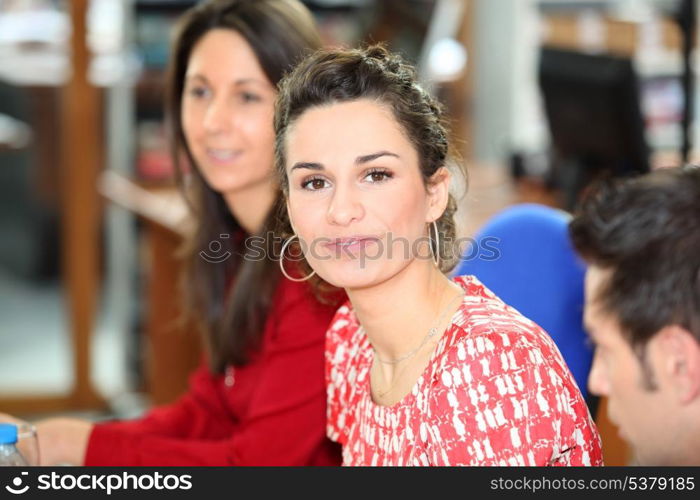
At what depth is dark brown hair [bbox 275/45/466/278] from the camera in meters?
1.09

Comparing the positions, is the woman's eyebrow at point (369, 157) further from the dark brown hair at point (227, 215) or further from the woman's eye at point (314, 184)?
the dark brown hair at point (227, 215)

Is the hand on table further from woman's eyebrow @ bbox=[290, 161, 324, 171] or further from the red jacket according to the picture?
woman's eyebrow @ bbox=[290, 161, 324, 171]

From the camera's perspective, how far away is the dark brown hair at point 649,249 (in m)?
0.84

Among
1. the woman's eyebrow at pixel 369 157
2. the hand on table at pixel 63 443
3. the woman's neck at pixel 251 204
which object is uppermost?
the woman's neck at pixel 251 204

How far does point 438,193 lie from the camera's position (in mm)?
1143

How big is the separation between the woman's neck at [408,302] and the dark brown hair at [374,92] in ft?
0.28

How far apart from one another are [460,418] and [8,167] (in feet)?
14.7

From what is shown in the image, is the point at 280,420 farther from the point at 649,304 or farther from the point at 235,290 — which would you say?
the point at 649,304

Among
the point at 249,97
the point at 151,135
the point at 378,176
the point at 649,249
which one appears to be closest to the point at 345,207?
the point at 378,176

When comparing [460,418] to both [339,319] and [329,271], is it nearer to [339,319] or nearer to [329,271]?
[329,271]

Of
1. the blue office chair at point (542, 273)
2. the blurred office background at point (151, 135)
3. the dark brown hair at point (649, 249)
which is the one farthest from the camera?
the blurred office background at point (151, 135)

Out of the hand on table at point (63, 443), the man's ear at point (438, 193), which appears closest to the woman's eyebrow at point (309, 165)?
the man's ear at point (438, 193)

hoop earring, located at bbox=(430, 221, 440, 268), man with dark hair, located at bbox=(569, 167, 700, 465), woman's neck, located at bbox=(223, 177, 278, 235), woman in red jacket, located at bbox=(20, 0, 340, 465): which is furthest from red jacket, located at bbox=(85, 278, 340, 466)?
man with dark hair, located at bbox=(569, 167, 700, 465)
